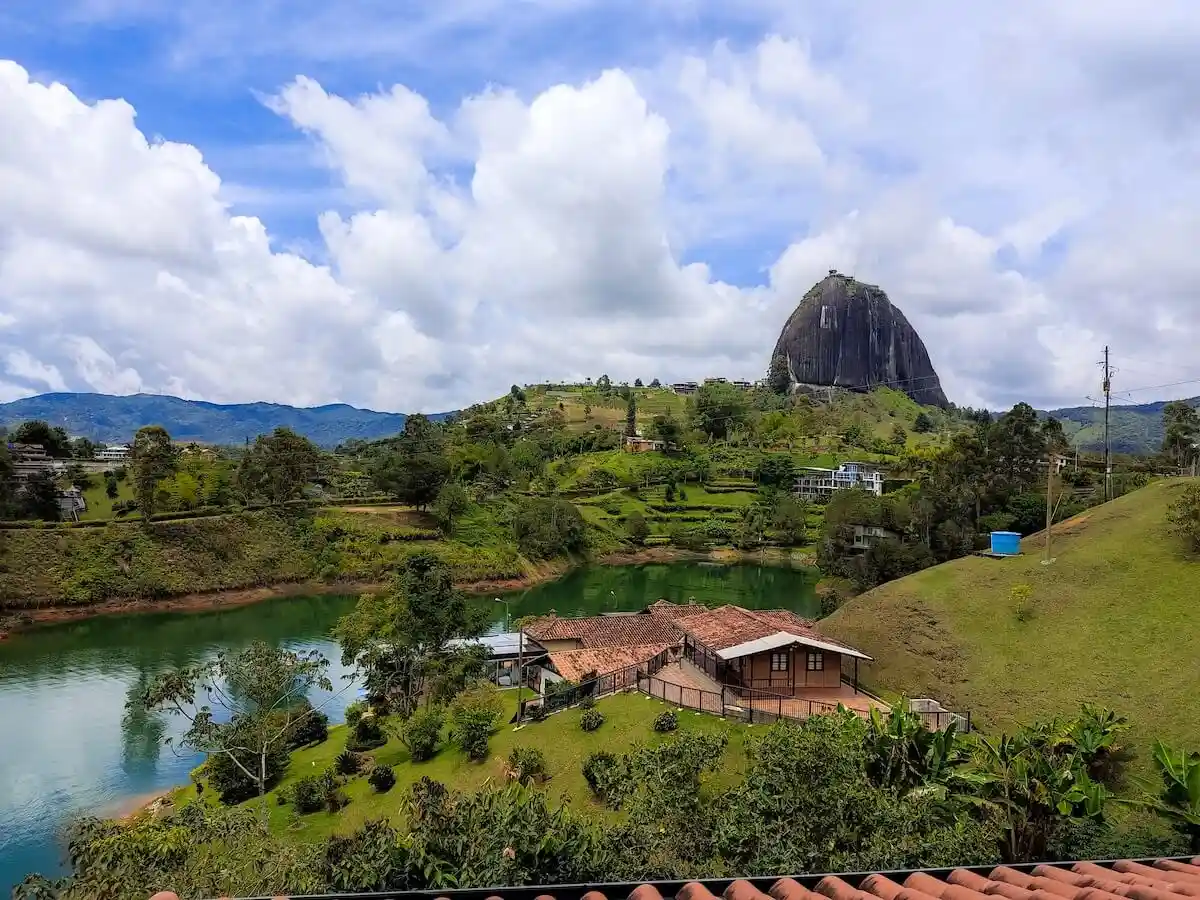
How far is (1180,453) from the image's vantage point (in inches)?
2037

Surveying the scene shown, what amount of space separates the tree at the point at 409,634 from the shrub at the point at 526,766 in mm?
8275

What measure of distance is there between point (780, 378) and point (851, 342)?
1789 cm

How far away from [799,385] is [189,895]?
545 feet

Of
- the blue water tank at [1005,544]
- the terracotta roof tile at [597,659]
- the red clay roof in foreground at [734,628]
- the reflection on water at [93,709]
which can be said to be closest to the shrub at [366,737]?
the reflection on water at [93,709]

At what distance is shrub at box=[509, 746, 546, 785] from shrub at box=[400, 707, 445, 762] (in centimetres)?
414

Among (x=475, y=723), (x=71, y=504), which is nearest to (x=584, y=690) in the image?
(x=475, y=723)

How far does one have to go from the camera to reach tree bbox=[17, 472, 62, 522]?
57531 millimetres

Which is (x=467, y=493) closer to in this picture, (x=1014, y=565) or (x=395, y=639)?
(x=395, y=639)

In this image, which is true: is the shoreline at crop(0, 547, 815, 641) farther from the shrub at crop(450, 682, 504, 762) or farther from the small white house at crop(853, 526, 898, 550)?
the shrub at crop(450, 682, 504, 762)

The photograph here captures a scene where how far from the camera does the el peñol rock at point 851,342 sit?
6570 inches

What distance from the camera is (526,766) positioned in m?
18.7

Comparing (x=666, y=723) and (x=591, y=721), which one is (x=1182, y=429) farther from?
(x=591, y=721)

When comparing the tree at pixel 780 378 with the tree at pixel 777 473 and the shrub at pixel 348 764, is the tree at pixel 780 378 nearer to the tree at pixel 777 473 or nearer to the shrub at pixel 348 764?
the tree at pixel 777 473

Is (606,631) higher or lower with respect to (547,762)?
higher
